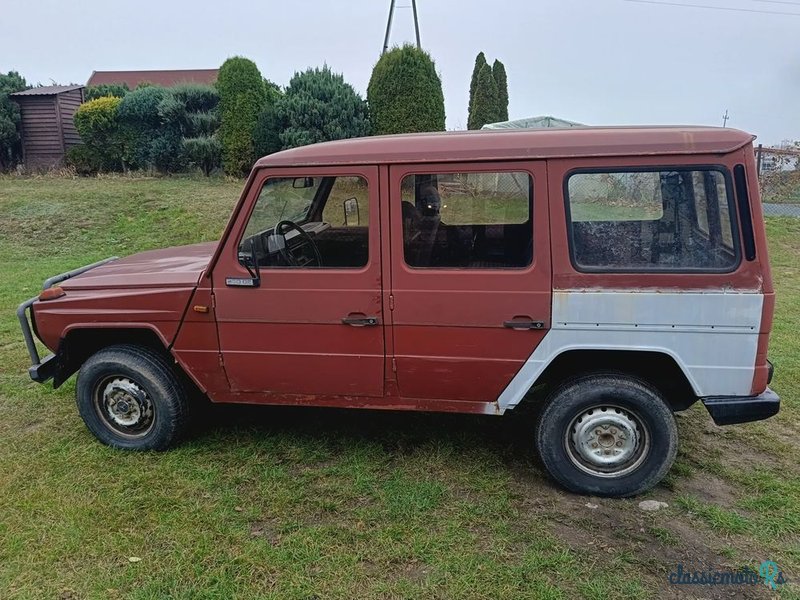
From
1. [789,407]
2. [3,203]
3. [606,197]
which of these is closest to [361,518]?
[606,197]

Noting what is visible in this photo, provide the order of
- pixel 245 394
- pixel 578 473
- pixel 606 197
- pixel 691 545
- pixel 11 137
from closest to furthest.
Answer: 1. pixel 691 545
2. pixel 606 197
3. pixel 578 473
4. pixel 245 394
5. pixel 11 137

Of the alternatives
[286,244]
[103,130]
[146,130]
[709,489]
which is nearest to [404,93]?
[146,130]

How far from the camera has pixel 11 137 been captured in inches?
609

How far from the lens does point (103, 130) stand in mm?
14547

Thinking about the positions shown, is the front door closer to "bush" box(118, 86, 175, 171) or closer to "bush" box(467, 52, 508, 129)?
"bush" box(118, 86, 175, 171)

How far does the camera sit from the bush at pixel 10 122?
49.8 ft

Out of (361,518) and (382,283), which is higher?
(382,283)

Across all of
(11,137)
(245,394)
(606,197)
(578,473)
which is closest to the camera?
(606,197)

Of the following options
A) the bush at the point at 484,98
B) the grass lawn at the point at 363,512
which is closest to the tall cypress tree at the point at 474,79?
the bush at the point at 484,98

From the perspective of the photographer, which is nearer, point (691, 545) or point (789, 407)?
point (691, 545)

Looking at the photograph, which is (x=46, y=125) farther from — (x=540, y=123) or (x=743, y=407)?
(x=743, y=407)

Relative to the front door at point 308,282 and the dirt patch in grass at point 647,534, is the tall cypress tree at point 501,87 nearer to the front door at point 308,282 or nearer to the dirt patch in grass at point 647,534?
the front door at point 308,282

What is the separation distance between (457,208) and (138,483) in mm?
2533

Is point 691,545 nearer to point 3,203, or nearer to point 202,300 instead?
point 202,300
